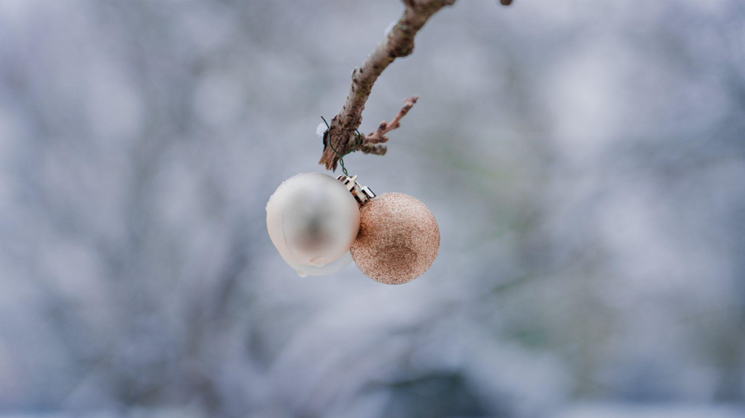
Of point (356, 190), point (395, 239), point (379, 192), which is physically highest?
point (379, 192)

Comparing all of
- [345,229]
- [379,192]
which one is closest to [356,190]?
[345,229]

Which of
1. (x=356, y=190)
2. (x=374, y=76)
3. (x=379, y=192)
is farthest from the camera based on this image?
(x=379, y=192)

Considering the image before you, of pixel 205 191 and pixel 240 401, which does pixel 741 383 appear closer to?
pixel 240 401

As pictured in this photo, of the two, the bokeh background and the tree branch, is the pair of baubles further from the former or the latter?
the bokeh background

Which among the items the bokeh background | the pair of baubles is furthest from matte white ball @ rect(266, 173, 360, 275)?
the bokeh background

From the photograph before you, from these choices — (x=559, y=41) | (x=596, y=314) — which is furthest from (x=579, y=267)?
(x=559, y=41)

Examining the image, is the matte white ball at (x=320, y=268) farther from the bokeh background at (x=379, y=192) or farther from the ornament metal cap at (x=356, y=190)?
the bokeh background at (x=379, y=192)

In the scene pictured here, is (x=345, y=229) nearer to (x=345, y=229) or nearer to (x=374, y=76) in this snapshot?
(x=345, y=229)
